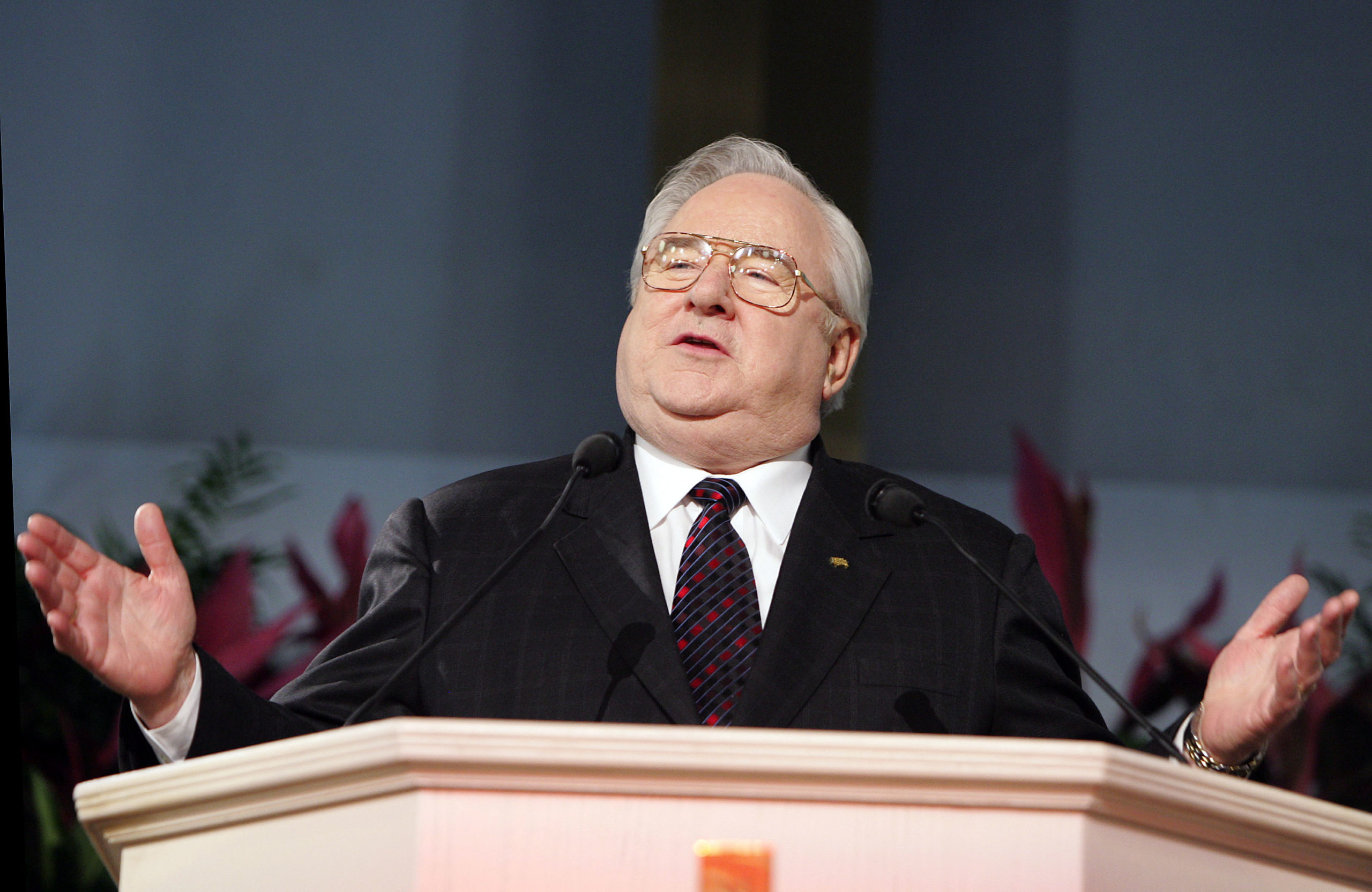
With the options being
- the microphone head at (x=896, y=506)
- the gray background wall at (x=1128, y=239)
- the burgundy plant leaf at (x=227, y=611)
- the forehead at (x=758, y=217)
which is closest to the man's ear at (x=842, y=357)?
the forehead at (x=758, y=217)

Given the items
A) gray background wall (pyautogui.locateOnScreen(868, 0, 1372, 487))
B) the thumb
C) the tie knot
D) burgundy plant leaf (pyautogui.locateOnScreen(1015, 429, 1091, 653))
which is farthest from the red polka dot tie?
gray background wall (pyautogui.locateOnScreen(868, 0, 1372, 487))

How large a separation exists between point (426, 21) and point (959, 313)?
5.32ft

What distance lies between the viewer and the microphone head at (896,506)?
1442 millimetres

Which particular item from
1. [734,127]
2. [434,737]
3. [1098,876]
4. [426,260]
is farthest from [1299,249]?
[434,737]

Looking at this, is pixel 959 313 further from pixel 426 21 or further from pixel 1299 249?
pixel 426 21

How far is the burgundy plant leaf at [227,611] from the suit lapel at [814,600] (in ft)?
4.87

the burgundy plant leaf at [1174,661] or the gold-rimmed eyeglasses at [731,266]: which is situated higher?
the gold-rimmed eyeglasses at [731,266]

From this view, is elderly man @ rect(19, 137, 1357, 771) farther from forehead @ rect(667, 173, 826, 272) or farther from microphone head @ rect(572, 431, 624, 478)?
microphone head @ rect(572, 431, 624, 478)

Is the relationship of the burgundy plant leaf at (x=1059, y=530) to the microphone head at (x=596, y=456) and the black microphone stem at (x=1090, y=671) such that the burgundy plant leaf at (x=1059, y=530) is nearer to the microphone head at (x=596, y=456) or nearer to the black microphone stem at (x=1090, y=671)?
the black microphone stem at (x=1090, y=671)

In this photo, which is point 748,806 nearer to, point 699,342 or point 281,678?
point 699,342

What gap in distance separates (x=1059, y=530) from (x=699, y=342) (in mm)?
1571

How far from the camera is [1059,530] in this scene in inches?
123

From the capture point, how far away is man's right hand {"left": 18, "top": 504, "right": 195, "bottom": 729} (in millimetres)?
1202

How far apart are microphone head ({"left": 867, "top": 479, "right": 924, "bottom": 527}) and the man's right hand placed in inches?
28.5
